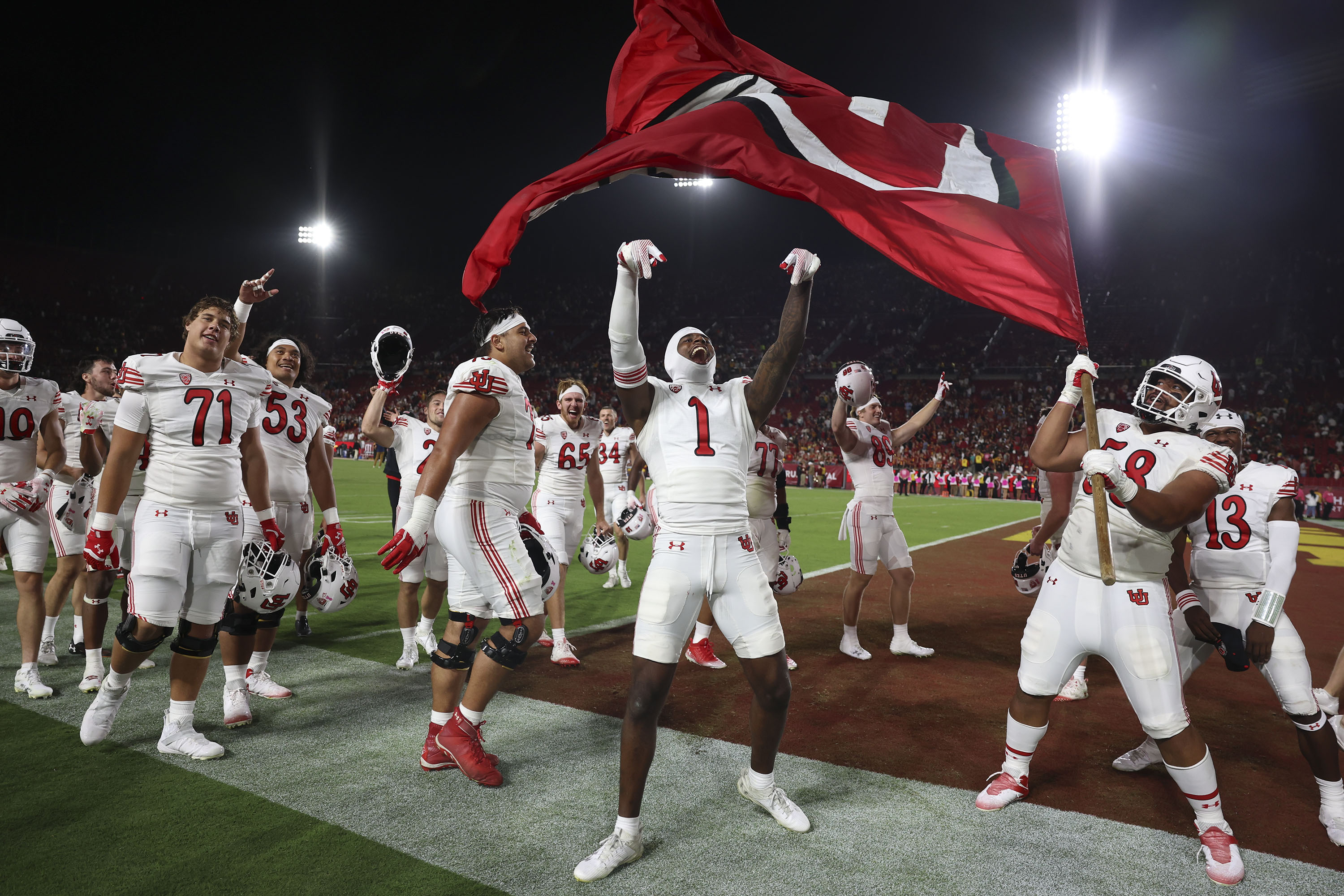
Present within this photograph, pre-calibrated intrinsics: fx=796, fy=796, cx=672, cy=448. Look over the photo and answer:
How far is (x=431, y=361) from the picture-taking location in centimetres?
5766

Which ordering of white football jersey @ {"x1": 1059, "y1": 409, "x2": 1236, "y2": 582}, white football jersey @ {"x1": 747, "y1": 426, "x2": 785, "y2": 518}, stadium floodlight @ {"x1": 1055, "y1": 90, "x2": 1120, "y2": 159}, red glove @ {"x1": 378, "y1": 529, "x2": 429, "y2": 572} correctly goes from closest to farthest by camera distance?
white football jersey @ {"x1": 1059, "y1": 409, "x2": 1236, "y2": 582} < red glove @ {"x1": 378, "y1": 529, "x2": 429, "y2": 572} < white football jersey @ {"x1": 747, "y1": 426, "x2": 785, "y2": 518} < stadium floodlight @ {"x1": 1055, "y1": 90, "x2": 1120, "y2": 159}

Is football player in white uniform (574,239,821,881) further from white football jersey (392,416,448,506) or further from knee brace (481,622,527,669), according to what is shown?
white football jersey (392,416,448,506)

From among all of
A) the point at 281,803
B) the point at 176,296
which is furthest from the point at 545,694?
the point at 176,296

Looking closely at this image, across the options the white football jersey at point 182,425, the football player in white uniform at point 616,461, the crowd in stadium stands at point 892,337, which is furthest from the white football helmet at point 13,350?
the crowd in stadium stands at point 892,337

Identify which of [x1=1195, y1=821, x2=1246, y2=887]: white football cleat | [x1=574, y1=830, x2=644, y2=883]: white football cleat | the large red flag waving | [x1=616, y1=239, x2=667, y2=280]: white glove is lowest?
[x1=574, y1=830, x2=644, y2=883]: white football cleat

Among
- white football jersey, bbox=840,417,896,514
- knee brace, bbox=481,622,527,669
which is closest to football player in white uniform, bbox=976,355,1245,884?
knee brace, bbox=481,622,527,669

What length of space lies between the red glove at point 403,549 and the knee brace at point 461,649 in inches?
26.9

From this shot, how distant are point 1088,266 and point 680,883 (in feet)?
179

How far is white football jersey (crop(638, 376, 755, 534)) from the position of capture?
11.9 feet

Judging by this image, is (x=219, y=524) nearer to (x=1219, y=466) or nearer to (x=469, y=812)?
(x=469, y=812)

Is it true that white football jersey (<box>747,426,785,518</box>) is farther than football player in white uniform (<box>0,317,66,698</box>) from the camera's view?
Yes

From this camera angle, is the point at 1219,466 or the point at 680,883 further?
the point at 1219,466

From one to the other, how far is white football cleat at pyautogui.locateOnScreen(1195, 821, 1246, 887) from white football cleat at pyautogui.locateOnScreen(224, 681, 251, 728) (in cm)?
504

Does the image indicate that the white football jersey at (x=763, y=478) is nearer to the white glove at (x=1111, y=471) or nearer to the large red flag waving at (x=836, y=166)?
the large red flag waving at (x=836, y=166)
